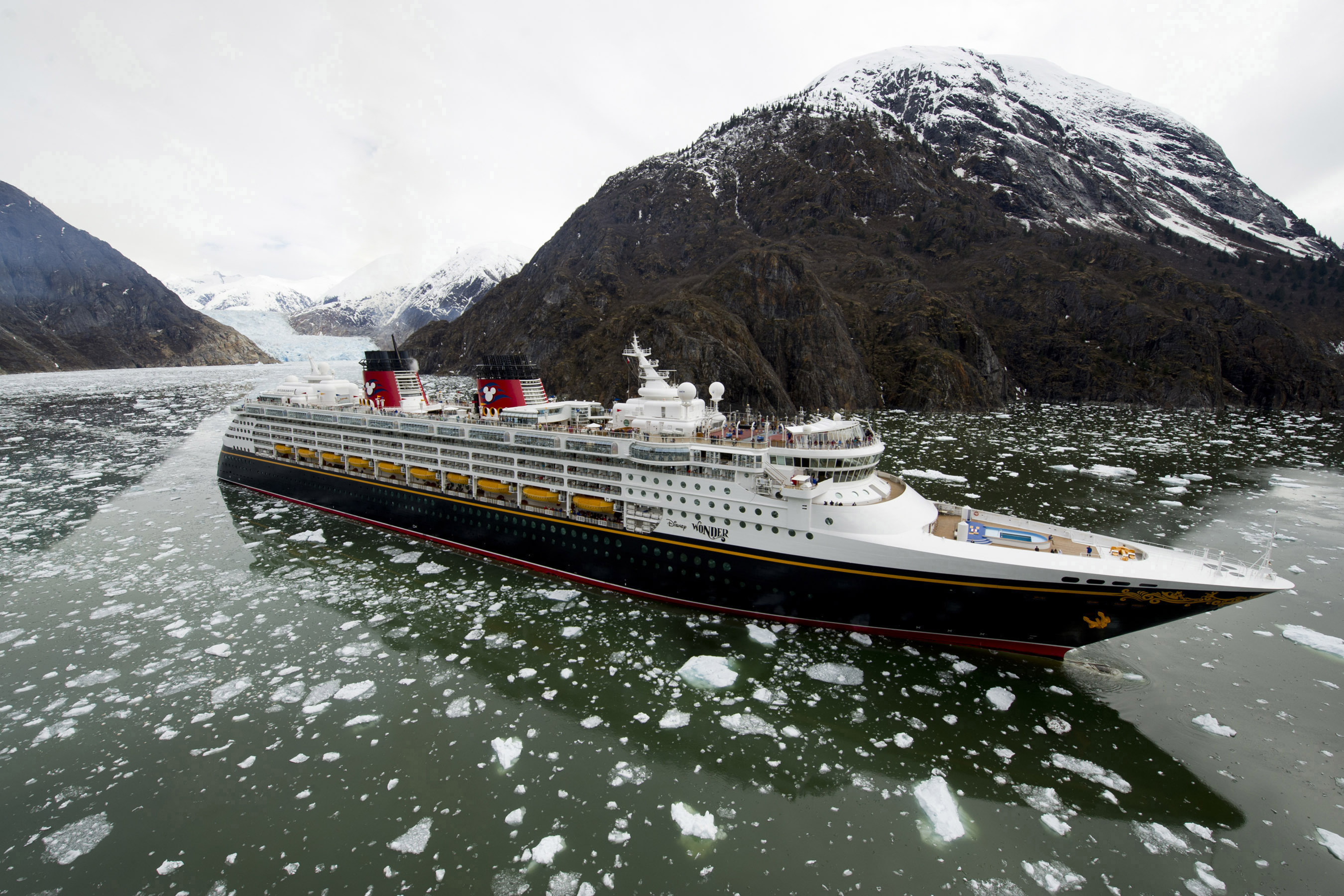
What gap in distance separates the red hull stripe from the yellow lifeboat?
2.11m

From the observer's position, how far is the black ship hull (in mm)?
12375

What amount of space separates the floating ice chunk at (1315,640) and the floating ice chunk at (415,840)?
22300 mm

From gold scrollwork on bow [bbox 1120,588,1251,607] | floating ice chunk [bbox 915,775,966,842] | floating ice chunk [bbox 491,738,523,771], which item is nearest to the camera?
floating ice chunk [bbox 915,775,966,842]

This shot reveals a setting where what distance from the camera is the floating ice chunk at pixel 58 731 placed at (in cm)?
1090

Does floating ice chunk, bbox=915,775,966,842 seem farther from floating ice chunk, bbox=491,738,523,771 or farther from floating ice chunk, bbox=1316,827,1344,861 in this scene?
floating ice chunk, bbox=491,738,523,771

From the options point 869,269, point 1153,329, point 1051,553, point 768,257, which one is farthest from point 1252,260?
point 1051,553

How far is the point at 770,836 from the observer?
873 centimetres

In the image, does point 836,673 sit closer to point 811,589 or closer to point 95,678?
point 811,589

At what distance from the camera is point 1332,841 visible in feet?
28.3

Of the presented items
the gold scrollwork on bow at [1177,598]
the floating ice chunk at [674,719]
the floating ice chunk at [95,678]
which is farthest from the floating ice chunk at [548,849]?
the gold scrollwork on bow at [1177,598]

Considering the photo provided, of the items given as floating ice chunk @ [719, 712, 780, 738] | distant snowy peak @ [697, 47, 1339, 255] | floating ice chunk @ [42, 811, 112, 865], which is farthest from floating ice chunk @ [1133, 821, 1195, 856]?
distant snowy peak @ [697, 47, 1339, 255]

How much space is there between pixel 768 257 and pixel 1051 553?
210ft

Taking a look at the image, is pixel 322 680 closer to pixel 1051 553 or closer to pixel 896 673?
pixel 896 673

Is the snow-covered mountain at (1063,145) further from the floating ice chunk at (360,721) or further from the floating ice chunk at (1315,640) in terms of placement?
the floating ice chunk at (360,721)
